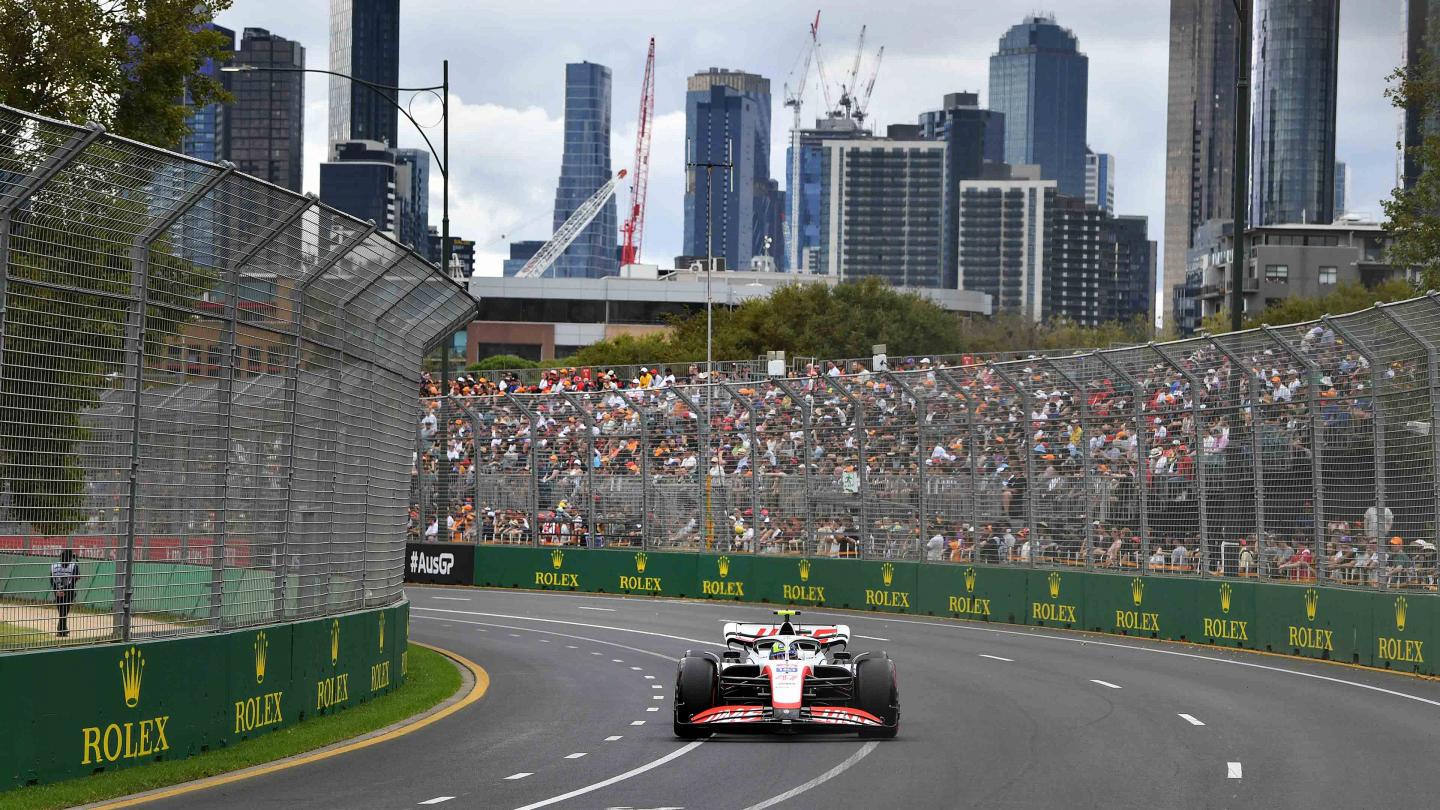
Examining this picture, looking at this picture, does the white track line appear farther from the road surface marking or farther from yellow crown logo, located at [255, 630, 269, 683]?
yellow crown logo, located at [255, 630, 269, 683]

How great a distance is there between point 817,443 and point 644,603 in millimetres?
4612

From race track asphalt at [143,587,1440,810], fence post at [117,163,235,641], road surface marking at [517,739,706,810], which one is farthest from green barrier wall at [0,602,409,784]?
road surface marking at [517,739,706,810]

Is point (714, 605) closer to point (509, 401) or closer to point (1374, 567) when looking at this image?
point (509, 401)

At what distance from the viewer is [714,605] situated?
35969mm

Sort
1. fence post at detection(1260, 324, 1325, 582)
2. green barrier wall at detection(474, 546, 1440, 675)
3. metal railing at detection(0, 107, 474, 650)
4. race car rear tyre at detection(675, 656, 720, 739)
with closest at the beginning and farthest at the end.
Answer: metal railing at detection(0, 107, 474, 650)
race car rear tyre at detection(675, 656, 720, 739)
green barrier wall at detection(474, 546, 1440, 675)
fence post at detection(1260, 324, 1325, 582)

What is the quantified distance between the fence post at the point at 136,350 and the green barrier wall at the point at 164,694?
1.43ft

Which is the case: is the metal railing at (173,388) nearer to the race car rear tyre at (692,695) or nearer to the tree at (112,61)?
the race car rear tyre at (692,695)

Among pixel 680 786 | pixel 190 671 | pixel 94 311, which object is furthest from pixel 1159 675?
pixel 94 311

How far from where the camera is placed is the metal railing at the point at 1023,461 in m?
23.4

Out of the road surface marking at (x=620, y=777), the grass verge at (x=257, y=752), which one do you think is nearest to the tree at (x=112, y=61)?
the grass verge at (x=257, y=752)

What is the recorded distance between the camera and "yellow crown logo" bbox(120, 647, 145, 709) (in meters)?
12.9

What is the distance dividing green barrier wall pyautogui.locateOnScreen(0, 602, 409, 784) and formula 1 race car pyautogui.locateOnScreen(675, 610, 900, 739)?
3.26 metres

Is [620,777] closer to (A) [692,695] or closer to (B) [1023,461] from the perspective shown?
(A) [692,695]

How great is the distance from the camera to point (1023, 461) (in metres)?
30.9
